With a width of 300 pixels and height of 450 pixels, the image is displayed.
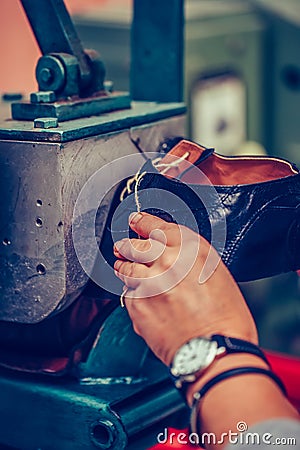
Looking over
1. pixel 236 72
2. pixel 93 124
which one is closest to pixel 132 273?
pixel 93 124

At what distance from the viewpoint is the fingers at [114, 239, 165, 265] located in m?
0.85

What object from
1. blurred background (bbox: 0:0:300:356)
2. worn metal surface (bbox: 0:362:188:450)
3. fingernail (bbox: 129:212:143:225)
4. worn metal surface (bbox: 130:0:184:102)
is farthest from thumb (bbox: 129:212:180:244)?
blurred background (bbox: 0:0:300:356)

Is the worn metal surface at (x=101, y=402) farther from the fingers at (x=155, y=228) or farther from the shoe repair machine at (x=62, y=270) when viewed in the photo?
the fingers at (x=155, y=228)

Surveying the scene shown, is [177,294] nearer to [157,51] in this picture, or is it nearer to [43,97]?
[43,97]

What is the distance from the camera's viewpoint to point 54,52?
107 centimetres

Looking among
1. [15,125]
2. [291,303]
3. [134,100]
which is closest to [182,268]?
[15,125]

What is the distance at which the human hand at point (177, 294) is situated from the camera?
819 millimetres

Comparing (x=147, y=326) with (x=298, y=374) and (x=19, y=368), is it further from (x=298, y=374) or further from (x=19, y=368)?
(x=298, y=374)

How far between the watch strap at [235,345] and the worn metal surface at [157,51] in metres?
0.56

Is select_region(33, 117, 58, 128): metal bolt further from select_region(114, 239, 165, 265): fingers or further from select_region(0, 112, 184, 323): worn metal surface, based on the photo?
select_region(114, 239, 165, 265): fingers

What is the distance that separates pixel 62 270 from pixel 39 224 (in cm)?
7

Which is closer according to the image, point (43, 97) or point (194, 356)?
point (194, 356)

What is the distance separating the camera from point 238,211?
89cm

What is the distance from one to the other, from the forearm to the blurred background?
62.7 inches
